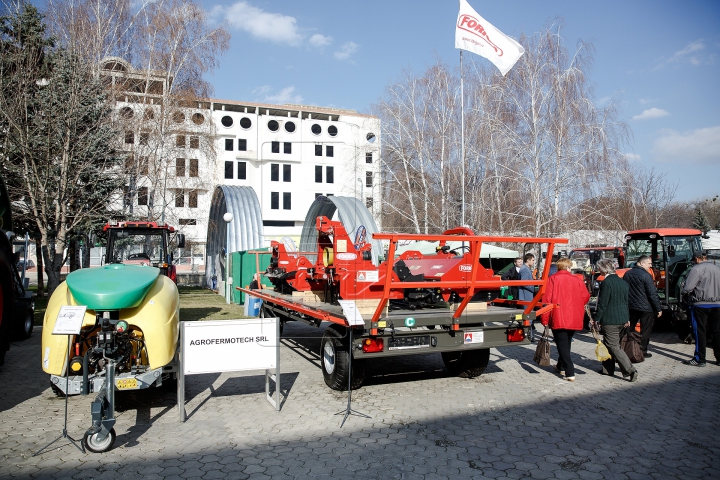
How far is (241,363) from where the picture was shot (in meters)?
5.84

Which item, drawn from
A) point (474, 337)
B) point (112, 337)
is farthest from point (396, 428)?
point (112, 337)

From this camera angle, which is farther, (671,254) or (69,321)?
(671,254)

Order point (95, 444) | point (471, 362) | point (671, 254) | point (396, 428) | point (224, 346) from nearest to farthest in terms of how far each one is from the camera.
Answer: point (95, 444) < point (396, 428) < point (224, 346) < point (471, 362) < point (671, 254)

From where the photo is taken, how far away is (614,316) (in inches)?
287

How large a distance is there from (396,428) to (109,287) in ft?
10.8

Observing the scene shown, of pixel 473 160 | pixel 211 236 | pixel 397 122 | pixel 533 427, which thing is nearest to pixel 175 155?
pixel 211 236

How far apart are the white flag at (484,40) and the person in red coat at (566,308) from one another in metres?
11.7

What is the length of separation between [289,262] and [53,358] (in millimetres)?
5254

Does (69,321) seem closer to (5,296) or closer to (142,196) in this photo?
(5,296)

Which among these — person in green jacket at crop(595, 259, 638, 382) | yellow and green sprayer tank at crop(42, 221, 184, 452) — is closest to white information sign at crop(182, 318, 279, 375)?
yellow and green sprayer tank at crop(42, 221, 184, 452)

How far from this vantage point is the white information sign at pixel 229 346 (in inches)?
222

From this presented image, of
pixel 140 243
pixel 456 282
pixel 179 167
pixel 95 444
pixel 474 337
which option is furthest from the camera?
pixel 179 167

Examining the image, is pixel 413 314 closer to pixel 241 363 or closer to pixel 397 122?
pixel 241 363

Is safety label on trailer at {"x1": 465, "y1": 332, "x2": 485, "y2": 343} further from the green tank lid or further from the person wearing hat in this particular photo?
the person wearing hat
